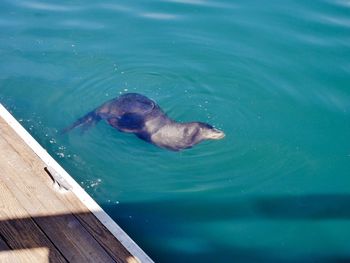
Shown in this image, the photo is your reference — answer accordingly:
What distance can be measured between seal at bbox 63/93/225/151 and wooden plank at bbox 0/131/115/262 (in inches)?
51.0

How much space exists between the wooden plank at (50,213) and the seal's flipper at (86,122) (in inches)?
43.7

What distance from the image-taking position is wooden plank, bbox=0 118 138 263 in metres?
3.82

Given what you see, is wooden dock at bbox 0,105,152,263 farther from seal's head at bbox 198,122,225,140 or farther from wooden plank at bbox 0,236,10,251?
seal's head at bbox 198,122,225,140

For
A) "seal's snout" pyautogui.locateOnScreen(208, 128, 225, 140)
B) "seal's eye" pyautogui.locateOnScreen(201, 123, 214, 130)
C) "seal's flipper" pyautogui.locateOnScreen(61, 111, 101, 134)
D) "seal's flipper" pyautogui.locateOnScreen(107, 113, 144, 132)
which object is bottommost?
"seal's flipper" pyautogui.locateOnScreen(61, 111, 101, 134)

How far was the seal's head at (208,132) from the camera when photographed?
5.50 m

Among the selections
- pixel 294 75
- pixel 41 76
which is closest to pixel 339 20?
pixel 294 75

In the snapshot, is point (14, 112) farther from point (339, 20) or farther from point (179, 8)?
point (339, 20)

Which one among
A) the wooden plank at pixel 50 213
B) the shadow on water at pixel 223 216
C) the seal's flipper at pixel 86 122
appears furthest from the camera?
the seal's flipper at pixel 86 122

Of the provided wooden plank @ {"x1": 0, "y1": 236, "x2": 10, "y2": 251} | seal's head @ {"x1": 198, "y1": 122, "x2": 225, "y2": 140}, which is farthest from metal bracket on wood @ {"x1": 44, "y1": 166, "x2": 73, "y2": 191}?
Answer: seal's head @ {"x1": 198, "y1": 122, "x2": 225, "y2": 140}

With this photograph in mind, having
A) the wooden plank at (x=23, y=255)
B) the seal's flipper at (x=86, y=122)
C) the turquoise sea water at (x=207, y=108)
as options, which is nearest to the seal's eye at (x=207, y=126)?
the turquoise sea water at (x=207, y=108)

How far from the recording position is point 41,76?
22.9 ft

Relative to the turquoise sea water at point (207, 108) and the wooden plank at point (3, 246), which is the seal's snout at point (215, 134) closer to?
the turquoise sea water at point (207, 108)

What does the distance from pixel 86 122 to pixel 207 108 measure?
1.79 metres

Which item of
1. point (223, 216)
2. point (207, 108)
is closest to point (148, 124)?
point (207, 108)
